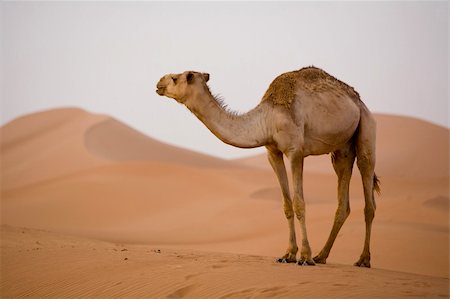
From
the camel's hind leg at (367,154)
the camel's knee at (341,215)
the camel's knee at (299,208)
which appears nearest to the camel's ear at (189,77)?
the camel's knee at (299,208)

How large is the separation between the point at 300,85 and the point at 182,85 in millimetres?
1929

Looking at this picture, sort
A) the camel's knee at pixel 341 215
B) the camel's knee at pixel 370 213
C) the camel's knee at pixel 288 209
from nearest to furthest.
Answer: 1. the camel's knee at pixel 288 209
2. the camel's knee at pixel 341 215
3. the camel's knee at pixel 370 213

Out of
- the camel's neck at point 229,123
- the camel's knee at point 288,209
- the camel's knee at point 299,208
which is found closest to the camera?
the camel's knee at point 299,208

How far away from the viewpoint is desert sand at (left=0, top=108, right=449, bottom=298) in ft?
26.6

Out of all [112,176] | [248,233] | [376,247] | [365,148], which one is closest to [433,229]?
[376,247]

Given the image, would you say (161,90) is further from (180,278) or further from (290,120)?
(180,278)

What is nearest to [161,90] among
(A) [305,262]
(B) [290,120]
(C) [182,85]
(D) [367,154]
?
(C) [182,85]

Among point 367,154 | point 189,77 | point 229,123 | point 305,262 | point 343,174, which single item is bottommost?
point 305,262

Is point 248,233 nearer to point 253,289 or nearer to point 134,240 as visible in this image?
point 134,240

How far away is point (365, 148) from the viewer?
10.6m

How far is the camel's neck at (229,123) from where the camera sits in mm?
9445

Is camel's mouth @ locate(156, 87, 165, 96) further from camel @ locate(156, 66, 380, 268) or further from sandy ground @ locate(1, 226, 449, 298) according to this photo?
sandy ground @ locate(1, 226, 449, 298)

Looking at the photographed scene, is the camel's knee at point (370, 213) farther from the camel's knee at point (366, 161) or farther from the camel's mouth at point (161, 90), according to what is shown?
the camel's mouth at point (161, 90)

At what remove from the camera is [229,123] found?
31.1 feet
